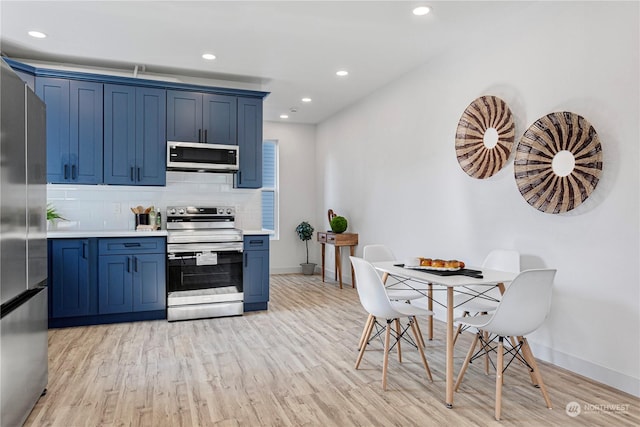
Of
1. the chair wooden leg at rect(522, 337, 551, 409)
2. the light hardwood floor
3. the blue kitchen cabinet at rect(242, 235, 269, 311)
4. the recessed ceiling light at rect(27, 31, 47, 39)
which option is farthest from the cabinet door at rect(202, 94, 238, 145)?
the chair wooden leg at rect(522, 337, 551, 409)

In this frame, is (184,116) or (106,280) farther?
(184,116)

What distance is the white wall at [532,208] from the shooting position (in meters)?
2.73

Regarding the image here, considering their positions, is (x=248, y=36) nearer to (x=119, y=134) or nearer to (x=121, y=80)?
(x=121, y=80)

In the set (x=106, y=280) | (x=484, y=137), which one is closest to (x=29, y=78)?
(x=106, y=280)

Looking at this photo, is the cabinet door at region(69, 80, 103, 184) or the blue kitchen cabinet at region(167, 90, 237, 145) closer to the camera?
the cabinet door at region(69, 80, 103, 184)

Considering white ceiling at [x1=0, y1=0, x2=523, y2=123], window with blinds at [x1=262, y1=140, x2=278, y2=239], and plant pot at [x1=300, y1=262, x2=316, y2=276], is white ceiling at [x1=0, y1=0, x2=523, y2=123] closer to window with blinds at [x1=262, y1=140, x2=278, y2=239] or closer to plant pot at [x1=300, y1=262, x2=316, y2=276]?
window with blinds at [x1=262, y1=140, x2=278, y2=239]

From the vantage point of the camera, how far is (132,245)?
14.2 ft

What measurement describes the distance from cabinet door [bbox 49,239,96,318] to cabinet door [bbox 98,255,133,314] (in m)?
0.12

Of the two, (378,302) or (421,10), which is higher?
(421,10)

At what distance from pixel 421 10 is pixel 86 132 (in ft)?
11.6

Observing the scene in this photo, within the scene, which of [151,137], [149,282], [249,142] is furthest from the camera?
[249,142]

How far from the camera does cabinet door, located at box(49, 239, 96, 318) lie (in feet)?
13.4

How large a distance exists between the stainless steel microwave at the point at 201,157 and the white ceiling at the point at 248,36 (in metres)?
0.90

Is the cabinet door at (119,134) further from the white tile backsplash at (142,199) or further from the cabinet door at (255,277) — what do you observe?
the cabinet door at (255,277)
